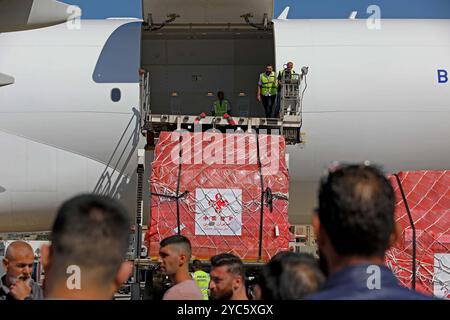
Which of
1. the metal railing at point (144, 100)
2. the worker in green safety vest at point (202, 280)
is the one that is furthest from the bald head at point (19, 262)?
the metal railing at point (144, 100)

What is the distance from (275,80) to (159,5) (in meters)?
2.77

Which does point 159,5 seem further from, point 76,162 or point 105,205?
point 105,205

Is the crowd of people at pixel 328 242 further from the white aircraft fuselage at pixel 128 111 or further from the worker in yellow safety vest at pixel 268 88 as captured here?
the white aircraft fuselage at pixel 128 111

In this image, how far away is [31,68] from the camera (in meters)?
14.1

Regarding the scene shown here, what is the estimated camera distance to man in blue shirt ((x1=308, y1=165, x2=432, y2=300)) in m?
2.51

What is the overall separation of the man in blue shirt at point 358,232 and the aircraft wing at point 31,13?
237 inches

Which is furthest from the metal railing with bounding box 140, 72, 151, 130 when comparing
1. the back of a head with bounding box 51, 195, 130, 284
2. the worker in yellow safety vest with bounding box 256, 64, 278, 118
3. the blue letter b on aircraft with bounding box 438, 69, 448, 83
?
the back of a head with bounding box 51, 195, 130, 284

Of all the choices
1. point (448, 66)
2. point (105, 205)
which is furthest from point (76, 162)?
point (105, 205)

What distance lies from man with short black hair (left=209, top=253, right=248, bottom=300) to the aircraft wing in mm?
3815

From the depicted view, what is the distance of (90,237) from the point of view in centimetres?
271

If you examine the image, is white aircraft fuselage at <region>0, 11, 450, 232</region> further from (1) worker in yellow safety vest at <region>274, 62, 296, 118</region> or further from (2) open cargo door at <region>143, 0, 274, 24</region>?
(2) open cargo door at <region>143, 0, 274, 24</region>

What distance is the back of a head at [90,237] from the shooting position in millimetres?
2695

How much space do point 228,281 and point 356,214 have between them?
3177mm

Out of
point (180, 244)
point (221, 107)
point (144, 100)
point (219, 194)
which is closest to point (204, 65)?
point (221, 107)
